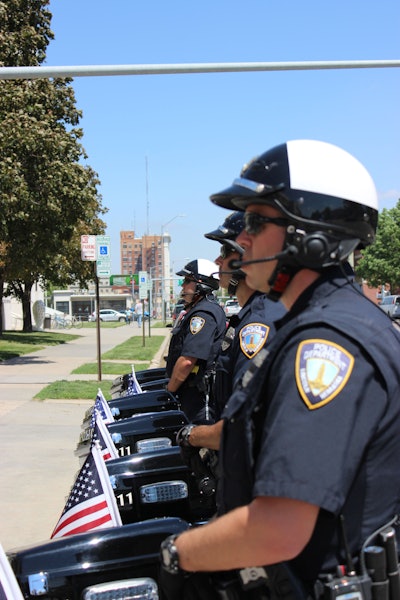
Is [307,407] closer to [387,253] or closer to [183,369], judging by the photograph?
[183,369]

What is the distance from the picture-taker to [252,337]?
3268 mm

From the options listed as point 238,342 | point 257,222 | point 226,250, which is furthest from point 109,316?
point 257,222

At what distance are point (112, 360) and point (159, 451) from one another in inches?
607

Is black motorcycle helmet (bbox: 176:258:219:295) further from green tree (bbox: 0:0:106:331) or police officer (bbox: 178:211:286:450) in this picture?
green tree (bbox: 0:0:106:331)

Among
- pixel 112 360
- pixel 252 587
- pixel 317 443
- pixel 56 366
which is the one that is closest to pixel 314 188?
pixel 317 443

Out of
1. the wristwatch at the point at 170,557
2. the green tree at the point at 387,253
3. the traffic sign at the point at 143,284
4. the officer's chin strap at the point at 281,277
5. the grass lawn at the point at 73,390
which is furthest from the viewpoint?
the green tree at the point at 387,253

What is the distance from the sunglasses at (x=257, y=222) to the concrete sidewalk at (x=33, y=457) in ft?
12.6

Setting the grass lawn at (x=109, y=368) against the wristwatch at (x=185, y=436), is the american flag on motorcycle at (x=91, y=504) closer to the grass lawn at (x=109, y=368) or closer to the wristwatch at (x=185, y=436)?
the wristwatch at (x=185, y=436)

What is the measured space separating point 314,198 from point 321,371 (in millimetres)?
514

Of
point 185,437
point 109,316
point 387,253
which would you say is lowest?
point 109,316

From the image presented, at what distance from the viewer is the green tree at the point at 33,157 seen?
1501 centimetres

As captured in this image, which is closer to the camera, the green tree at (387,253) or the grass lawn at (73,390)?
the grass lawn at (73,390)

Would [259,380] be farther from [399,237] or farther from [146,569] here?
[399,237]

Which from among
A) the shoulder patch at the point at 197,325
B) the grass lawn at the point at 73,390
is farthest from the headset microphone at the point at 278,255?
the grass lawn at the point at 73,390
